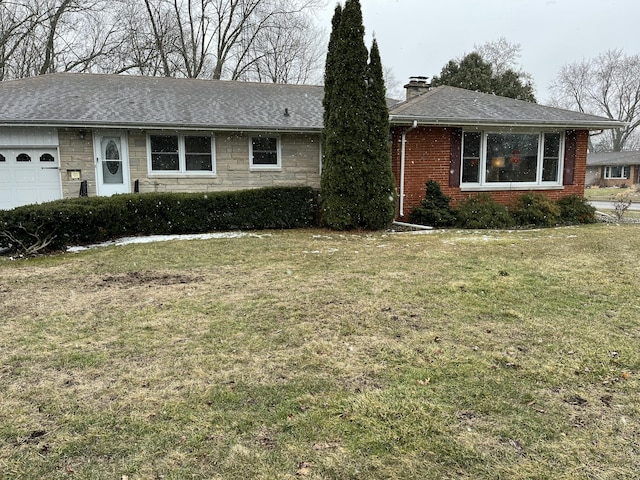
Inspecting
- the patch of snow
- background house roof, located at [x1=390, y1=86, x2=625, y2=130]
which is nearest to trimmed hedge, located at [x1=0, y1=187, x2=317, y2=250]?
the patch of snow

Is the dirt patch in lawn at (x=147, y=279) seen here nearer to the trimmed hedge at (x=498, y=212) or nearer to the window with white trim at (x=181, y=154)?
the window with white trim at (x=181, y=154)

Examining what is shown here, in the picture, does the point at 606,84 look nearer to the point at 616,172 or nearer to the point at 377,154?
the point at 616,172

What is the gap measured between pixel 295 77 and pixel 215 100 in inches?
751

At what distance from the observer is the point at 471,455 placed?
7.13 feet

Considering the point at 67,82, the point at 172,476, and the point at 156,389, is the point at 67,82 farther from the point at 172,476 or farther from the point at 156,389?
the point at 172,476

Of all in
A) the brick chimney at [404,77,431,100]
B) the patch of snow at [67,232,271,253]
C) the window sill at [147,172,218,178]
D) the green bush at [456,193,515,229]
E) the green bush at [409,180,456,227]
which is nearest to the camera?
the patch of snow at [67,232,271,253]

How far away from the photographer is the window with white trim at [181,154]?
11.8 meters

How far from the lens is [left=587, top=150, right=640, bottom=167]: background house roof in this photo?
40.8 m

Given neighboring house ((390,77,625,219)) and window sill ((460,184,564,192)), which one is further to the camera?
window sill ((460,184,564,192))

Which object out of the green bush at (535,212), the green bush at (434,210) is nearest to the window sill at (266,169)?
the green bush at (434,210)

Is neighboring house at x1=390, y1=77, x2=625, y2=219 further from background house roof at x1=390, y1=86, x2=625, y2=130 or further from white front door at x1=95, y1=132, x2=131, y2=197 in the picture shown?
white front door at x1=95, y1=132, x2=131, y2=197

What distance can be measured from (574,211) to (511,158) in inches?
84.6

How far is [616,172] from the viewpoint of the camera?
4312cm

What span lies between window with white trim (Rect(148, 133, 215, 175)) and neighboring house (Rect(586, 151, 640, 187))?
41711mm
